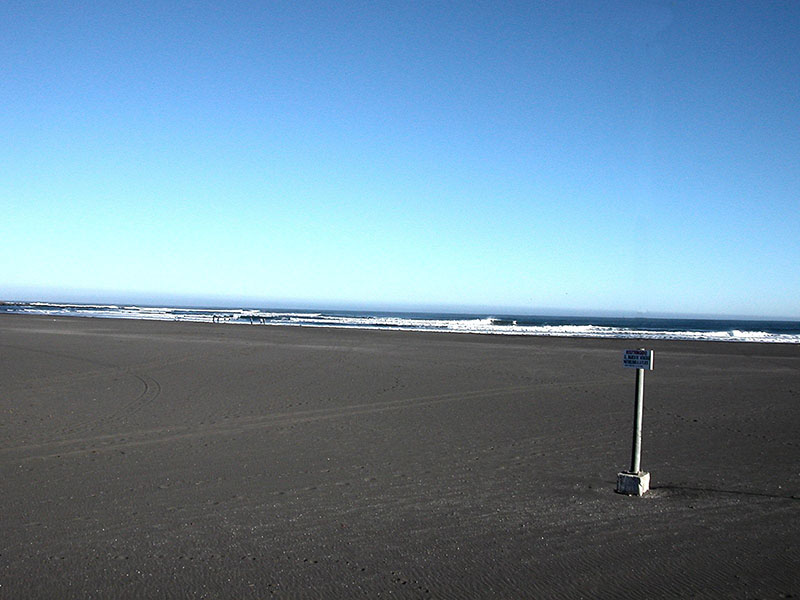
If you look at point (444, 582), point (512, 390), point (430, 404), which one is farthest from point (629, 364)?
point (512, 390)

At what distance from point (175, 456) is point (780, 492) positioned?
6976 millimetres

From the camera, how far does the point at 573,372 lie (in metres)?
18.7

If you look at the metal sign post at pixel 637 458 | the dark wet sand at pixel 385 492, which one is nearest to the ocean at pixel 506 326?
the dark wet sand at pixel 385 492

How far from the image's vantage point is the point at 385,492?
21.1 feet

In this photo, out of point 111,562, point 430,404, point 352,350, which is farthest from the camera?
point 352,350

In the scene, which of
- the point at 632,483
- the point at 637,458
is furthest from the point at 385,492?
the point at 637,458

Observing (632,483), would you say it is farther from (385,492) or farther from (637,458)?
(385,492)

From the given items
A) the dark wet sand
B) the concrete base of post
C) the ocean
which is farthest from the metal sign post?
the ocean

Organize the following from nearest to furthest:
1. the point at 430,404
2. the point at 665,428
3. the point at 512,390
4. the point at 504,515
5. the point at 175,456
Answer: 1. the point at 504,515
2. the point at 175,456
3. the point at 665,428
4. the point at 430,404
5. the point at 512,390

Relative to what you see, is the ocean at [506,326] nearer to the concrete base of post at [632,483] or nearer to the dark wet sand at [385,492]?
the dark wet sand at [385,492]

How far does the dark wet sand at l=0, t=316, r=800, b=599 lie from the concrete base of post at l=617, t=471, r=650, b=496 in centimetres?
14

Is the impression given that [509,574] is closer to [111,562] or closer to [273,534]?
[273,534]

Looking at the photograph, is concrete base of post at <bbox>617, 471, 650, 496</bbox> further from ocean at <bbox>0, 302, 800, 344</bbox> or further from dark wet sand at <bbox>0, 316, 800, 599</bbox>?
ocean at <bbox>0, 302, 800, 344</bbox>

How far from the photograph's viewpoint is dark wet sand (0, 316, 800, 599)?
446 centimetres
